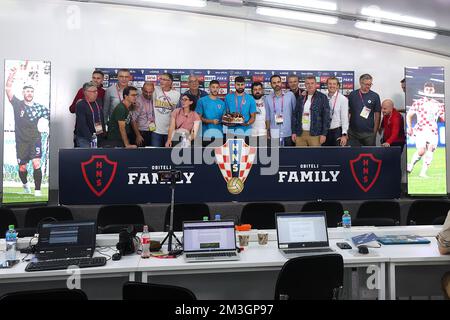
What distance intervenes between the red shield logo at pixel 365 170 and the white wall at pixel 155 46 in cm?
251

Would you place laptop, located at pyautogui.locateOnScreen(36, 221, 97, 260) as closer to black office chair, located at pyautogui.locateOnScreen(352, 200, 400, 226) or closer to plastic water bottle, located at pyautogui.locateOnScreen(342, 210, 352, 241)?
plastic water bottle, located at pyautogui.locateOnScreen(342, 210, 352, 241)

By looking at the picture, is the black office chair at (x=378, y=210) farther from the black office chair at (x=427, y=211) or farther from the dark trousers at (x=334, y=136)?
the dark trousers at (x=334, y=136)

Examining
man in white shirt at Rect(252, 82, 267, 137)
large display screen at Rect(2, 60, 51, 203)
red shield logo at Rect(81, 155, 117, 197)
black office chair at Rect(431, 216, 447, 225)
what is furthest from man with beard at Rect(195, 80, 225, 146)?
black office chair at Rect(431, 216, 447, 225)

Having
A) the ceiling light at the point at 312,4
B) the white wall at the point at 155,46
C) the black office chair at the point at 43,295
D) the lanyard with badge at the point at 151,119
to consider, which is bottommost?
the black office chair at the point at 43,295

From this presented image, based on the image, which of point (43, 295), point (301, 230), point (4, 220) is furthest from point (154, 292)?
point (4, 220)

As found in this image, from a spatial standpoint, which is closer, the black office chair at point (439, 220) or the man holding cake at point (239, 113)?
the black office chair at point (439, 220)

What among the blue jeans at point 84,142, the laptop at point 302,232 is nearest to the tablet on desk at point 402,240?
the laptop at point 302,232

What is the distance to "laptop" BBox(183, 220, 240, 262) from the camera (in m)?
2.95

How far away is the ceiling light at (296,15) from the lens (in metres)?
6.93

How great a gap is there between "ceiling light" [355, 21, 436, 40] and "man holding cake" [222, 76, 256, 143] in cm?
226

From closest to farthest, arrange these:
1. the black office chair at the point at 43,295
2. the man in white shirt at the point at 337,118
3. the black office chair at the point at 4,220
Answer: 1. the black office chair at the point at 43,295
2. the black office chair at the point at 4,220
3. the man in white shirt at the point at 337,118

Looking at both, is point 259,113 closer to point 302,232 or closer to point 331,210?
point 331,210

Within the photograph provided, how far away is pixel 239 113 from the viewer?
692cm

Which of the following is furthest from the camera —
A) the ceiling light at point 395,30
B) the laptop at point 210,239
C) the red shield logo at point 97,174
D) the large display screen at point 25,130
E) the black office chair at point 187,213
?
the ceiling light at point 395,30
